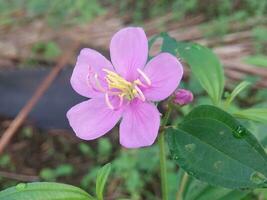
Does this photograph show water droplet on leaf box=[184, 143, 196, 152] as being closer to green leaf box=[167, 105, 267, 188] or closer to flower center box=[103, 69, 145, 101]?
green leaf box=[167, 105, 267, 188]

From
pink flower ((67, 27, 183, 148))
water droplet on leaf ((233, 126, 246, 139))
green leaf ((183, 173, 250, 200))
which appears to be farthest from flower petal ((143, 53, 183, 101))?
green leaf ((183, 173, 250, 200))

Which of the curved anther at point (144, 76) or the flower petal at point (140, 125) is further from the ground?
the curved anther at point (144, 76)

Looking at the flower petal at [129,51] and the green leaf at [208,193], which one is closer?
the flower petal at [129,51]

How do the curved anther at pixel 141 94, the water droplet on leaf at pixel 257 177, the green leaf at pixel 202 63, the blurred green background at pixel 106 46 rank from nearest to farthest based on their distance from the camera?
1. the water droplet on leaf at pixel 257 177
2. the curved anther at pixel 141 94
3. the green leaf at pixel 202 63
4. the blurred green background at pixel 106 46

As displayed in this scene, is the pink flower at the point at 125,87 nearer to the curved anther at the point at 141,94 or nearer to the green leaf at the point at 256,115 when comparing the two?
the curved anther at the point at 141,94

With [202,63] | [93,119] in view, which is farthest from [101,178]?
[202,63]

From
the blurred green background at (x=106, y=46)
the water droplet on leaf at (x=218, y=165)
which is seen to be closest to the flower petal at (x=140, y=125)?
the water droplet on leaf at (x=218, y=165)

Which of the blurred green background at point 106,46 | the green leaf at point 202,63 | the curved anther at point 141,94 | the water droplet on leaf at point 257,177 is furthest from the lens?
the blurred green background at point 106,46

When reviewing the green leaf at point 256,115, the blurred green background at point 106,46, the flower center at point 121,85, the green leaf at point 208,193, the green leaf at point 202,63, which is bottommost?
the blurred green background at point 106,46
